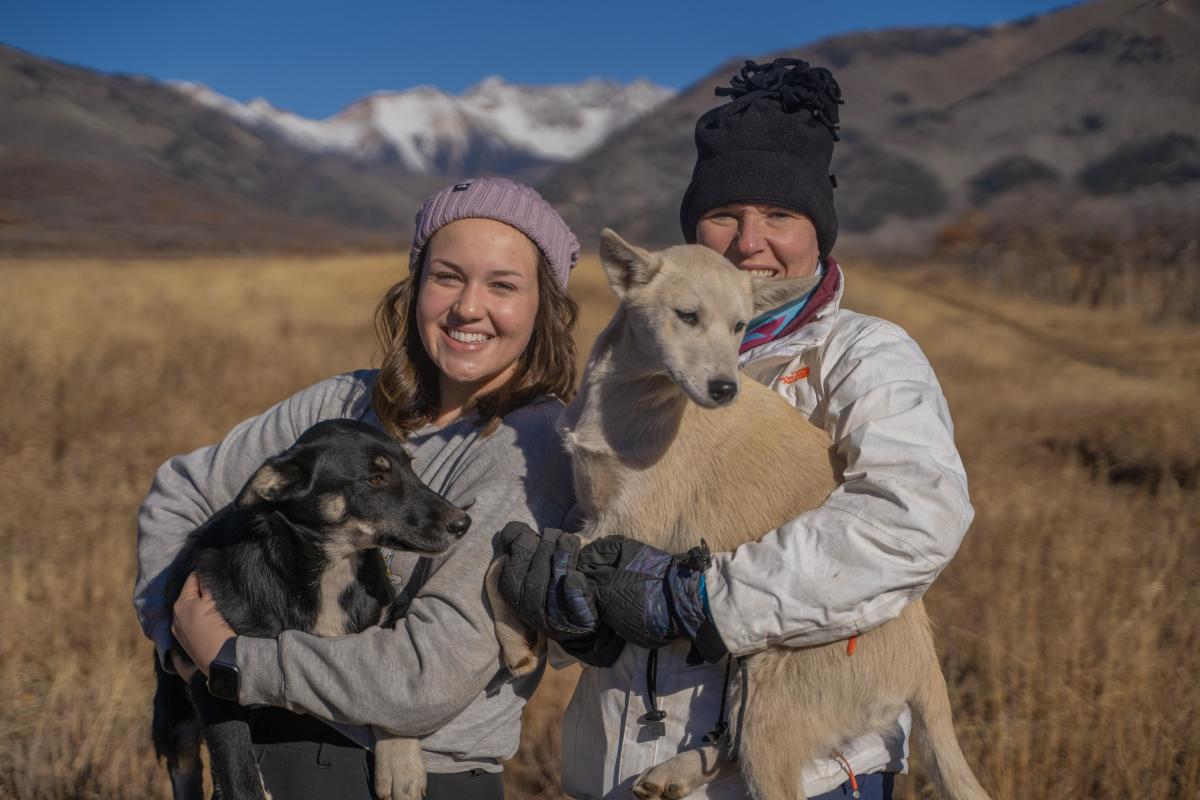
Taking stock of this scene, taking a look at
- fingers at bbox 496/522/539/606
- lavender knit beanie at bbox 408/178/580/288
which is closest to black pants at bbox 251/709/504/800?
fingers at bbox 496/522/539/606

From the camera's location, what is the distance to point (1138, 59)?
1367 centimetres

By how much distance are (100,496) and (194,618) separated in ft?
17.5

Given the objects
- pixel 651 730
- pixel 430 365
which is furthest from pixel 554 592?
pixel 430 365

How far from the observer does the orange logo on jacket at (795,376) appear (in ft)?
9.16

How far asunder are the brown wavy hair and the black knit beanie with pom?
0.62 meters

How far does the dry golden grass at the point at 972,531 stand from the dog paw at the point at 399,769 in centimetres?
215

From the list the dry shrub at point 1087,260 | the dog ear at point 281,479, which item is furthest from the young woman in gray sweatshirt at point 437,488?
the dry shrub at point 1087,260

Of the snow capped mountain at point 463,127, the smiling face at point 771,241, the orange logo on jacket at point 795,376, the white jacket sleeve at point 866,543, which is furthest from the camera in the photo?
the snow capped mountain at point 463,127

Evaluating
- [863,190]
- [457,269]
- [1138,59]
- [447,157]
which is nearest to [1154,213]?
[1138,59]

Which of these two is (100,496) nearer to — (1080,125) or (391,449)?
(391,449)

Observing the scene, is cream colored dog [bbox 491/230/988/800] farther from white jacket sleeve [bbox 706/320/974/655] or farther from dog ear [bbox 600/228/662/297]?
white jacket sleeve [bbox 706/320/974/655]

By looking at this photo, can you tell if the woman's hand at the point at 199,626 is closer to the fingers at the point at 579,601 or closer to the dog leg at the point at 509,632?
the dog leg at the point at 509,632

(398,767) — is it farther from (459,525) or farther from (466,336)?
(466,336)

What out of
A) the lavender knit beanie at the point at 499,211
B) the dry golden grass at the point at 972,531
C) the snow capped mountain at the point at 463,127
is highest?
the snow capped mountain at the point at 463,127
